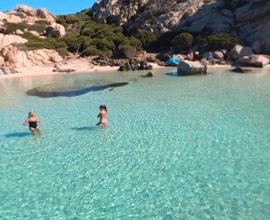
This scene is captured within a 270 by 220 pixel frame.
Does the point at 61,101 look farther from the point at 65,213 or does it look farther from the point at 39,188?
the point at 65,213

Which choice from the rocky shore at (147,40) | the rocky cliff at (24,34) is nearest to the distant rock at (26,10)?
the rocky cliff at (24,34)

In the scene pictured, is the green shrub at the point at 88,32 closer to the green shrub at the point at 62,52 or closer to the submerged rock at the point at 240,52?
the green shrub at the point at 62,52

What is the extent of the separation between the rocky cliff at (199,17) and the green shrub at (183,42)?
468 cm

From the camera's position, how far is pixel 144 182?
38.4ft

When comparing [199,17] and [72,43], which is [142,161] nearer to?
[72,43]

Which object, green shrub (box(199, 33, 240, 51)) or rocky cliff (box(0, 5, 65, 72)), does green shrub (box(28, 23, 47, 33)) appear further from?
green shrub (box(199, 33, 240, 51))

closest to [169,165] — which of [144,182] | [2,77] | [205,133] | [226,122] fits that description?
[144,182]

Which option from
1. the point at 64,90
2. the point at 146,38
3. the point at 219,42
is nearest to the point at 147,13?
the point at 146,38

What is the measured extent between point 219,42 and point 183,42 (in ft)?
25.1

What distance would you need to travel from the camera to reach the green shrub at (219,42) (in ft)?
188

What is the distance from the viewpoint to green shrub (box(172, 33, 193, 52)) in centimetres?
6331

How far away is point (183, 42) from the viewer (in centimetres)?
6350

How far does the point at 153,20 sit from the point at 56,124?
193 ft

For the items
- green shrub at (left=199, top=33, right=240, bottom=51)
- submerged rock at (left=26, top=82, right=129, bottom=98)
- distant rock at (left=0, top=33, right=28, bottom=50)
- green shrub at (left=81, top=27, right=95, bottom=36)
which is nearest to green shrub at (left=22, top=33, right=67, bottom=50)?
distant rock at (left=0, top=33, right=28, bottom=50)
